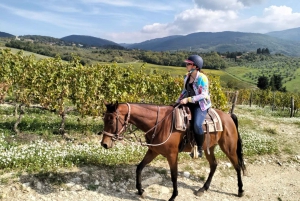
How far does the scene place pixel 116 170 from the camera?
8.70 m

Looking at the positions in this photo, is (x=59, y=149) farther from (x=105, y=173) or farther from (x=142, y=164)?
(x=142, y=164)

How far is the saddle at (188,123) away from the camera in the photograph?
7191mm

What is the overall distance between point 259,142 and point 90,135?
8356mm

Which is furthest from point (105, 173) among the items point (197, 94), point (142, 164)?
point (197, 94)

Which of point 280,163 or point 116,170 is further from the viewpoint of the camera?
point 280,163

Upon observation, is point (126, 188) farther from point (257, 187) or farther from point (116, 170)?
point (257, 187)

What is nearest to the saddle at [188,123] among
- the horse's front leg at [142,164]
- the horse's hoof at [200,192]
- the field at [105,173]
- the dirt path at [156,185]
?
the horse's front leg at [142,164]

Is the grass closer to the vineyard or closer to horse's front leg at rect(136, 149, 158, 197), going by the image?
the vineyard

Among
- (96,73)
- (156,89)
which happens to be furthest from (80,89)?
(156,89)

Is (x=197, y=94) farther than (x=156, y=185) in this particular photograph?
No

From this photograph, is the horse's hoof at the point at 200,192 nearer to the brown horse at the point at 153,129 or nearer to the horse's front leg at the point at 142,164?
the brown horse at the point at 153,129

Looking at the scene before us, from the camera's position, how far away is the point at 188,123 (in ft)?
24.0

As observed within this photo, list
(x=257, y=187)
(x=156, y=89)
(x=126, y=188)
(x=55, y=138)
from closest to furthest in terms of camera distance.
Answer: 1. (x=126, y=188)
2. (x=257, y=187)
3. (x=55, y=138)
4. (x=156, y=89)

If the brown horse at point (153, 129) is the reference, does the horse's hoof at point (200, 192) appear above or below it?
below
